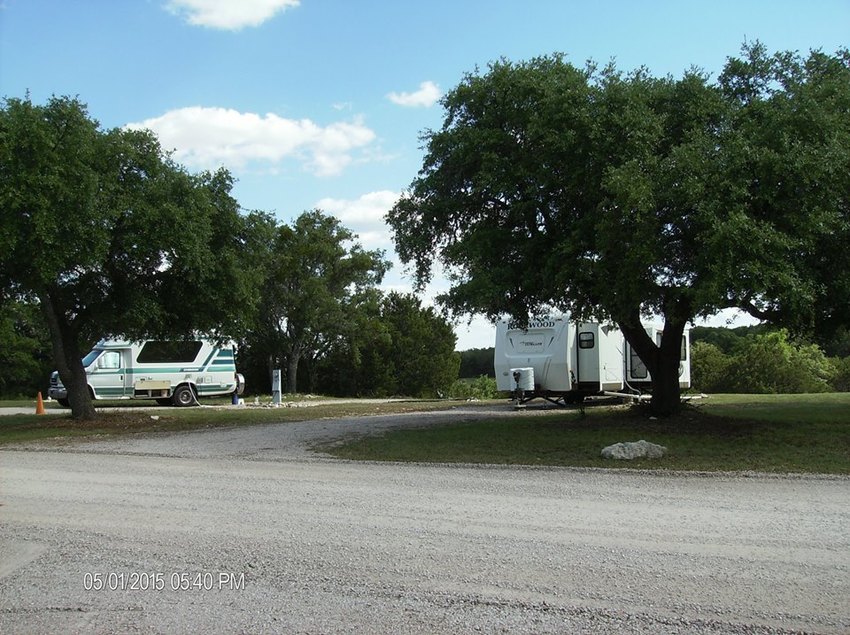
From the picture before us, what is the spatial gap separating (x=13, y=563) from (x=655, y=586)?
5.22 meters

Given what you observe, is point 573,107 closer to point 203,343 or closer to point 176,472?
point 176,472

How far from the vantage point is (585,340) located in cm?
2250

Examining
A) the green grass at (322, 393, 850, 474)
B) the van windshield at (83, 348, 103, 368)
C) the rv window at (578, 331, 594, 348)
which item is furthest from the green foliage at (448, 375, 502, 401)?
the green grass at (322, 393, 850, 474)

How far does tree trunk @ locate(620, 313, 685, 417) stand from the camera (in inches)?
640

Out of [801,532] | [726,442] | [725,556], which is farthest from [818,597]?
[726,442]

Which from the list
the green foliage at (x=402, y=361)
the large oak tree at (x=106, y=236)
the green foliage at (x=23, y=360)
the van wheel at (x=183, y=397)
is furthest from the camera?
the green foliage at (x=402, y=361)

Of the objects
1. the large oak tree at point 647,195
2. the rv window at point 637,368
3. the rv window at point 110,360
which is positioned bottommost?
the rv window at point 637,368

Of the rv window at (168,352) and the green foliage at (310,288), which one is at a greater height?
the green foliage at (310,288)

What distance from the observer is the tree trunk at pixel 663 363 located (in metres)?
16.2

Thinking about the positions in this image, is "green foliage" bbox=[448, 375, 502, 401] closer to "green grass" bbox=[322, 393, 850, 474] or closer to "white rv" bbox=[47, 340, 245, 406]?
"white rv" bbox=[47, 340, 245, 406]

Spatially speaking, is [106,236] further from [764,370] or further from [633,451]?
[764,370]

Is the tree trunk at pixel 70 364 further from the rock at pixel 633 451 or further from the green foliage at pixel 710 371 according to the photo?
the green foliage at pixel 710 371

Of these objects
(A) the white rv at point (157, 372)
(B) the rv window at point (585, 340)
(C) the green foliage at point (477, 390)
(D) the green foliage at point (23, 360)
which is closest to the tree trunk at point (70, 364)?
(A) the white rv at point (157, 372)

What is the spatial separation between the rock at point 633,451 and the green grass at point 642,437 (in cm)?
16
